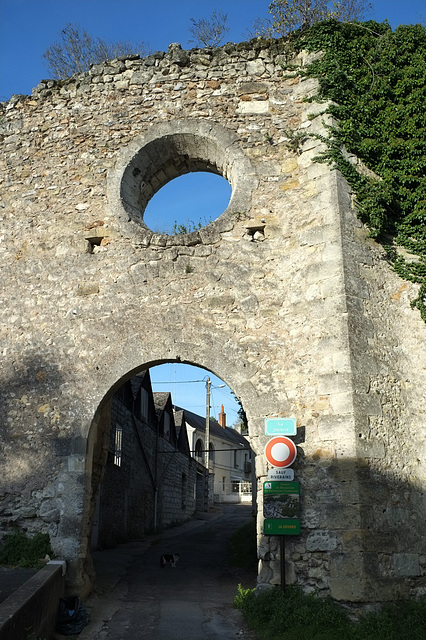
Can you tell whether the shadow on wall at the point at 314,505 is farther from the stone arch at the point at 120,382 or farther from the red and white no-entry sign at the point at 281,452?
the red and white no-entry sign at the point at 281,452

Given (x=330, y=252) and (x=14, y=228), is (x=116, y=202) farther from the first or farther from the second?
(x=330, y=252)

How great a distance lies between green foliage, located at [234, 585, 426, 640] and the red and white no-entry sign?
1270 mm

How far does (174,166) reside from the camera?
324 inches

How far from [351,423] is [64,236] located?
456 cm

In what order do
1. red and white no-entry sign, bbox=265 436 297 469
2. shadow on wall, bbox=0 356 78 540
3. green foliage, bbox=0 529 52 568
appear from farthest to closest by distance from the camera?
shadow on wall, bbox=0 356 78 540
green foliage, bbox=0 529 52 568
red and white no-entry sign, bbox=265 436 297 469

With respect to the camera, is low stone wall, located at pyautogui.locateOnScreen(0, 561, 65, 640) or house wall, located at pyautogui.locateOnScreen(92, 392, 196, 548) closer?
low stone wall, located at pyautogui.locateOnScreen(0, 561, 65, 640)

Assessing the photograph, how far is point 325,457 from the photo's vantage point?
598 cm

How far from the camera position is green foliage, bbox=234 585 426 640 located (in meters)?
5.05

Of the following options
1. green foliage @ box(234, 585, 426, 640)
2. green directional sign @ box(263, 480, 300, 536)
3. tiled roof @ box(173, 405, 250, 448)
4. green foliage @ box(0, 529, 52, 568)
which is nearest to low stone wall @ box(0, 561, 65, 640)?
green foliage @ box(0, 529, 52, 568)

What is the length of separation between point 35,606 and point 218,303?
384 cm

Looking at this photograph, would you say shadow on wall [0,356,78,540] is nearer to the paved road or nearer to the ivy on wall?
the paved road

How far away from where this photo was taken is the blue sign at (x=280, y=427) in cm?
607

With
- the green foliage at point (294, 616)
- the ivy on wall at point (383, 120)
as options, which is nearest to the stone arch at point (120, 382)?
the green foliage at point (294, 616)

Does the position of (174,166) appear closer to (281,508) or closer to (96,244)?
(96,244)
